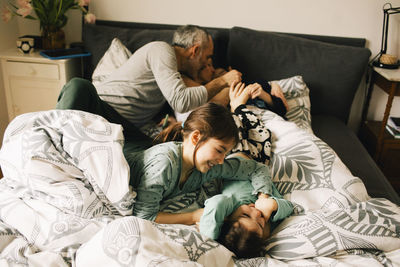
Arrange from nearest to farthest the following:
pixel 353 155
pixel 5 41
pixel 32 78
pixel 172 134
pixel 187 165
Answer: pixel 187 165 < pixel 172 134 < pixel 353 155 < pixel 32 78 < pixel 5 41

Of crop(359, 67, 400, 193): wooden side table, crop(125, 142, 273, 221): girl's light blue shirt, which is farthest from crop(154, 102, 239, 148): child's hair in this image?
crop(359, 67, 400, 193): wooden side table

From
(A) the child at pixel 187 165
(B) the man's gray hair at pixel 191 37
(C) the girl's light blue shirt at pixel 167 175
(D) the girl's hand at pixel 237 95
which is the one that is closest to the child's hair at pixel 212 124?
(A) the child at pixel 187 165

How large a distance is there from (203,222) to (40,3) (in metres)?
1.90

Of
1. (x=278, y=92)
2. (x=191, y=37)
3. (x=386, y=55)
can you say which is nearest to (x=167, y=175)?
(x=191, y=37)

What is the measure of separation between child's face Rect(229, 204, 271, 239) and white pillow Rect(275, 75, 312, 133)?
95cm

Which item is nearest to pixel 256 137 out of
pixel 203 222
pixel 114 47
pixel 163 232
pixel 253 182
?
pixel 253 182

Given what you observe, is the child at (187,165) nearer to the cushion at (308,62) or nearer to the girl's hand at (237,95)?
the girl's hand at (237,95)

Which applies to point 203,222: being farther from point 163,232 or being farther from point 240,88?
point 240,88

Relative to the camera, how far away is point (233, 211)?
1.21 meters

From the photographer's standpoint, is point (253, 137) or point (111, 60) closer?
point (253, 137)

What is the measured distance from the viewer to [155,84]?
1.90 m

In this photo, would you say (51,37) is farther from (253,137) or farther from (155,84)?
(253,137)

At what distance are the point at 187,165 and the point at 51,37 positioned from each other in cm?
166

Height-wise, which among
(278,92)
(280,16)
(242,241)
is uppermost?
(280,16)
